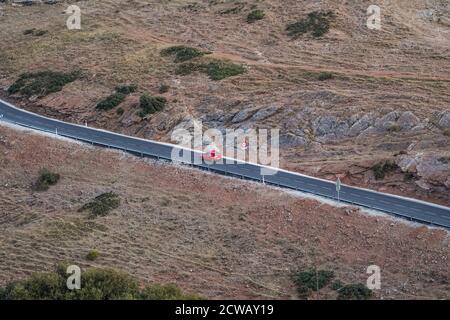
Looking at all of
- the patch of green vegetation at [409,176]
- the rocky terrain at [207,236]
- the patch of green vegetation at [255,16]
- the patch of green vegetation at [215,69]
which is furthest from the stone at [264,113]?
the patch of green vegetation at [255,16]

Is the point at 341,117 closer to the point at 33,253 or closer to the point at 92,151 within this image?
the point at 92,151

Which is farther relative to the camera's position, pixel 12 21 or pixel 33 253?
pixel 12 21

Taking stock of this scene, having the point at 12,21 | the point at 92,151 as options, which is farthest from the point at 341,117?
the point at 12,21

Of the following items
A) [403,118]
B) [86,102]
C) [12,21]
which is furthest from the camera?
[12,21]

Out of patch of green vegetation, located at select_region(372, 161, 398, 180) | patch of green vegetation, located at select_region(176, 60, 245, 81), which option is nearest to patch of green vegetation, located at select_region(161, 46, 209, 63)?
patch of green vegetation, located at select_region(176, 60, 245, 81)

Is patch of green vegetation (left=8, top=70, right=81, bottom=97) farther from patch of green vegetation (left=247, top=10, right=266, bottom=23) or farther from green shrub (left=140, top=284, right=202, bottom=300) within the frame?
green shrub (left=140, top=284, right=202, bottom=300)

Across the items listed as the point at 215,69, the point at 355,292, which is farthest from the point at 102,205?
the point at 215,69
